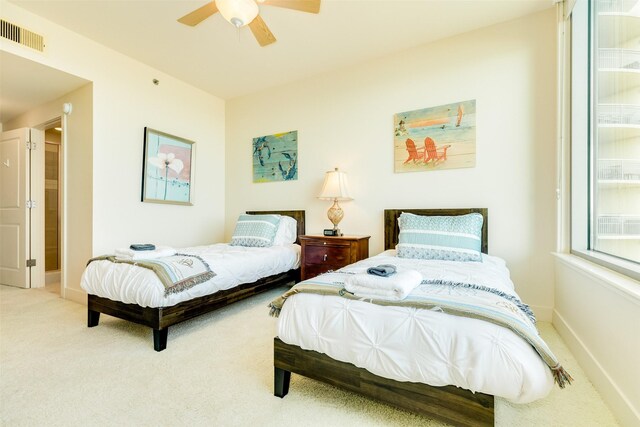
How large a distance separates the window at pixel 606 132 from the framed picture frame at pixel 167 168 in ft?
13.7

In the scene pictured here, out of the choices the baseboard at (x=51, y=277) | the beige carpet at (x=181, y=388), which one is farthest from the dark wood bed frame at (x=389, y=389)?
the baseboard at (x=51, y=277)

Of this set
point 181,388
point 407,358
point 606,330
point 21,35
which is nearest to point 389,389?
point 407,358

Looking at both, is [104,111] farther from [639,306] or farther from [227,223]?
[639,306]

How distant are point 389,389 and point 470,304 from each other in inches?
20.0

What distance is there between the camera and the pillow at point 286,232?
11.9 ft

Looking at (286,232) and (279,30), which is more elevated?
(279,30)

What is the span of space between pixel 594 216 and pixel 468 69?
173 centimetres

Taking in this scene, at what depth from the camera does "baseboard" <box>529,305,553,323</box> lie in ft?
8.61

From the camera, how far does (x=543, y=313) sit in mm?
2652

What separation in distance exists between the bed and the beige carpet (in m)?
0.17

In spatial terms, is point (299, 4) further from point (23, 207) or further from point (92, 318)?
point (23, 207)

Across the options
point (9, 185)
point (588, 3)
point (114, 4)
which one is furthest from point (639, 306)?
point (9, 185)

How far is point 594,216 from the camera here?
216 centimetres

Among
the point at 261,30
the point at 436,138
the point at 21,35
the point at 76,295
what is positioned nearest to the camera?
the point at 261,30
